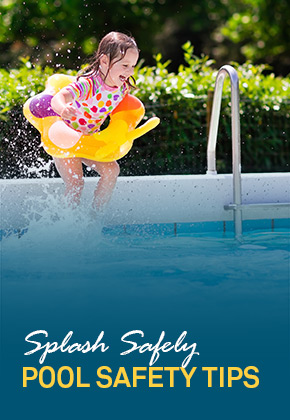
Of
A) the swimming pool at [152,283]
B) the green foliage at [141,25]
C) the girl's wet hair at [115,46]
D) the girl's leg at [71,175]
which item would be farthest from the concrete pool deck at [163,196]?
the green foliage at [141,25]

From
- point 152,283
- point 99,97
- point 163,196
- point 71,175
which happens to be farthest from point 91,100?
point 152,283

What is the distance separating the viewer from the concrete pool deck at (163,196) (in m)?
4.18

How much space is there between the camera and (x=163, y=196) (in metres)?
4.42

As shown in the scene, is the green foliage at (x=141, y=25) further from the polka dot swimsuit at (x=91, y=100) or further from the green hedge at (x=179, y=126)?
the polka dot swimsuit at (x=91, y=100)

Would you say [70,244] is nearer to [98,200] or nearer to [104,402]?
[98,200]

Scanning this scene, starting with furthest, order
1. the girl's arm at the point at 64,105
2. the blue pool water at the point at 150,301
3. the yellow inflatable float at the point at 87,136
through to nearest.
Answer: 1. the yellow inflatable float at the point at 87,136
2. the girl's arm at the point at 64,105
3. the blue pool water at the point at 150,301

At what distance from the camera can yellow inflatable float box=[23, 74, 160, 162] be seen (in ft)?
13.0

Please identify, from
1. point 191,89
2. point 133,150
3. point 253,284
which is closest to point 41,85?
point 133,150

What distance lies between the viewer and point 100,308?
8.54 feet

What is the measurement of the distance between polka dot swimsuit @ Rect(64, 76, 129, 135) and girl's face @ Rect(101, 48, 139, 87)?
0.07m

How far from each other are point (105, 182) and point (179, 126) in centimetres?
257

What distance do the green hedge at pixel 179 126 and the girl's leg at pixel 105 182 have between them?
5.65ft

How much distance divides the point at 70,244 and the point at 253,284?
1.20 meters

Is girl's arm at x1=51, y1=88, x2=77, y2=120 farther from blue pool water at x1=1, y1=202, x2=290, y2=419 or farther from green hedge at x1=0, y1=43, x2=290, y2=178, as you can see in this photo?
green hedge at x1=0, y1=43, x2=290, y2=178
